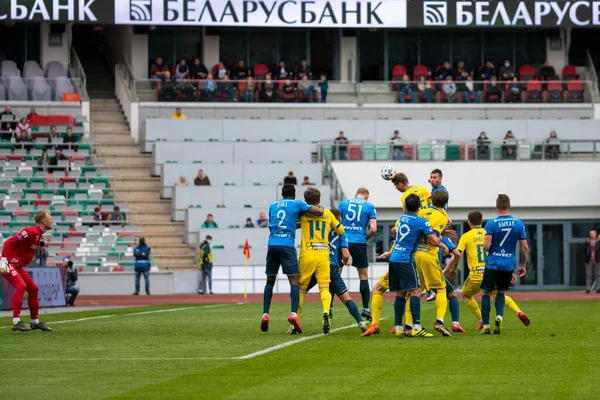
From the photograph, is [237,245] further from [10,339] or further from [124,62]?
[10,339]

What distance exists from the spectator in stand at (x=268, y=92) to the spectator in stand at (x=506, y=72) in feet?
33.4

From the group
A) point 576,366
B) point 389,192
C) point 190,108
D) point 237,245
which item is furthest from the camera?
point 190,108

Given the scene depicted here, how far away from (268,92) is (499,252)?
108 ft

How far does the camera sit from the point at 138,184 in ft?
149

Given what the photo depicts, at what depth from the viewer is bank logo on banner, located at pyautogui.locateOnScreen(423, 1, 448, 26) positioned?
Answer: 5081cm

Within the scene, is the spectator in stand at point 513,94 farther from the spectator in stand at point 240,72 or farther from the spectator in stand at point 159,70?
the spectator in stand at point 159,70

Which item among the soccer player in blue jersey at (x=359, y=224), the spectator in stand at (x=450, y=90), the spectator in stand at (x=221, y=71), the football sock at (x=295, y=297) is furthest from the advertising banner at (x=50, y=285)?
the spectator in stand at (x=450, y=90)

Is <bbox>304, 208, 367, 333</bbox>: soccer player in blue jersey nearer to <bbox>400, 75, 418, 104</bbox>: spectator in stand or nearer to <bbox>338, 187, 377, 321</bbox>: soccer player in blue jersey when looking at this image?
<bbox>338, 187, 377, 321</bbox>: soccer player in blue jersey

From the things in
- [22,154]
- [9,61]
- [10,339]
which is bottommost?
[10,339]

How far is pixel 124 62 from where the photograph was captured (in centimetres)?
5238

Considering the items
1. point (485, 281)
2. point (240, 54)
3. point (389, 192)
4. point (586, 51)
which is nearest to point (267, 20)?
point (240, 54)

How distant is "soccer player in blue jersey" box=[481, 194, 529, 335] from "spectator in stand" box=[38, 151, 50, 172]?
1148 inches

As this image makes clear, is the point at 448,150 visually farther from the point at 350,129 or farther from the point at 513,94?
the point at 513,94

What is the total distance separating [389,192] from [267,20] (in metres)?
10.1
